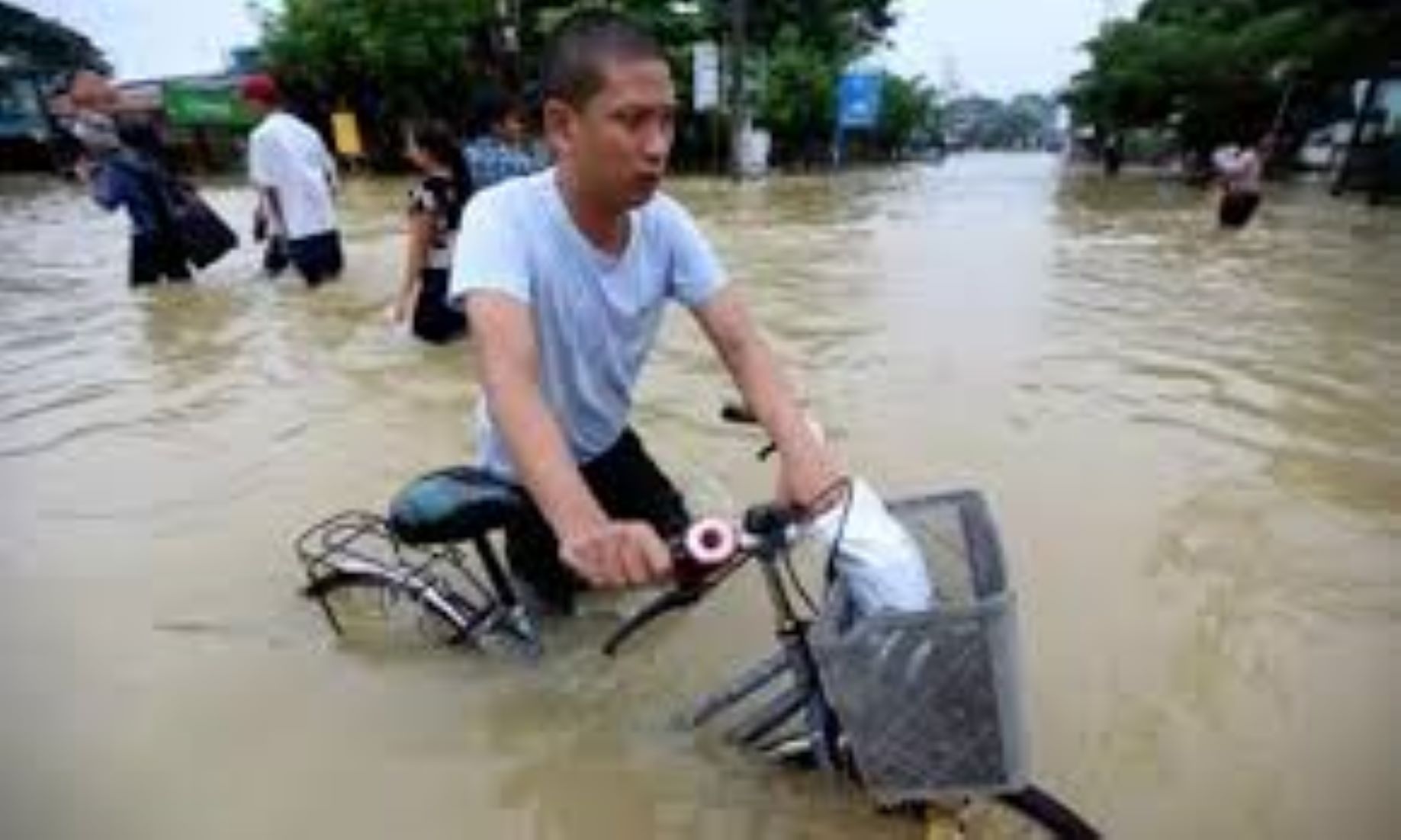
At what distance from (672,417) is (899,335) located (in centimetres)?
273

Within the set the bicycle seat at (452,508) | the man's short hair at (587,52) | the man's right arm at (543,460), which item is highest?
the man's short hair at (587,52)

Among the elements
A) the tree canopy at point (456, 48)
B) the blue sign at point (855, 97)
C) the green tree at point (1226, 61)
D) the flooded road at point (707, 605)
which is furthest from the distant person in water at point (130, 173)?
the blue sign at point (855, 97)

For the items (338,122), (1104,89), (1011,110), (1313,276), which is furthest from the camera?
(1011,110)

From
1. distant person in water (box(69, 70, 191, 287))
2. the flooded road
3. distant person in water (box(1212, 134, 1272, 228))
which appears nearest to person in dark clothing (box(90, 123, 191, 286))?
distant person in water (box(69, 70, 191, 287))

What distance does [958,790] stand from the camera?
88.6 inches

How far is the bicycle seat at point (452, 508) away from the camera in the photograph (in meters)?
3.20

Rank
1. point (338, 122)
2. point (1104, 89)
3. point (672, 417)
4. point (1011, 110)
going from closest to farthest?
point (672, 417)
point (338, 122)
point (1104, 89)
point (1011, 110)

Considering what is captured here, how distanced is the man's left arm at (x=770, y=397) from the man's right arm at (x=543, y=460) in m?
0.38

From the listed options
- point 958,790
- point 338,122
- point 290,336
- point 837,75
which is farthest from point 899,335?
point 837,75

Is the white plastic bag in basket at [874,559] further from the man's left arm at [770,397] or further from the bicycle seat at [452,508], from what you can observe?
the bicycle seat at [452,508]

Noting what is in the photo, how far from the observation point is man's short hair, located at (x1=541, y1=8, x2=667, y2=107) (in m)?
2.54

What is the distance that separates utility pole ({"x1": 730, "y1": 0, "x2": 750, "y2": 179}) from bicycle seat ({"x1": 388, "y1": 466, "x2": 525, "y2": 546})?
26562 millimetres

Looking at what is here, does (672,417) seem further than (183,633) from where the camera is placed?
Yes

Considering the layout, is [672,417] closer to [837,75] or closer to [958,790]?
[958,790]
